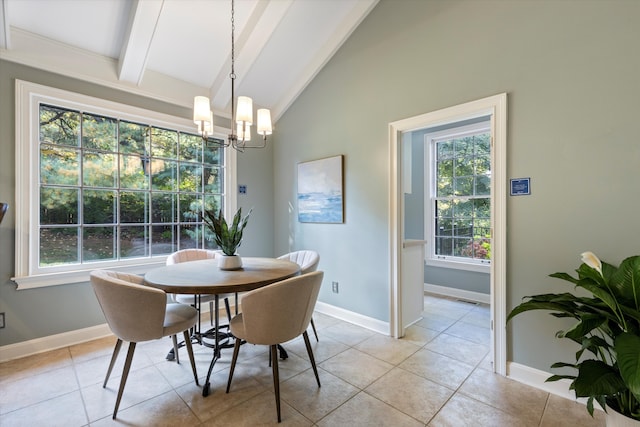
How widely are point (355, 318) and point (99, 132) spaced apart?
3258 millimetres

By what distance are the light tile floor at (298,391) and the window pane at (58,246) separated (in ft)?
2.60

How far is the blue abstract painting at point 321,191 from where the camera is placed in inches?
129

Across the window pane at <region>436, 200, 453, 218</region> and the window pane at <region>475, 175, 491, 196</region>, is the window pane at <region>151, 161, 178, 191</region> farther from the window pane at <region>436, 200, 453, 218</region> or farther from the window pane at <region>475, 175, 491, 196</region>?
the window pane at <region>475, 175, 491, 196</region>

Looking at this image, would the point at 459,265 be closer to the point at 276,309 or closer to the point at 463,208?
the point at 463,208

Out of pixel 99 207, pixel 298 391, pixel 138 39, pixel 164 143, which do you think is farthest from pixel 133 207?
pixel 298 391

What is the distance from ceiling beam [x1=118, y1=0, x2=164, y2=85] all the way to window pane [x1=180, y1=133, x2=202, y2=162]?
72 cm

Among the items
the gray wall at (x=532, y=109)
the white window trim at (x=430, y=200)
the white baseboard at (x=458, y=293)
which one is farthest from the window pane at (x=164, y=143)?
the white baseboard at (x=458, y=293)

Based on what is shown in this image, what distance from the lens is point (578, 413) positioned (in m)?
1.73

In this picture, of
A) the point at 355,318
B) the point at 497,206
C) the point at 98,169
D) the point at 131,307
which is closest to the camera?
the point at 131,307

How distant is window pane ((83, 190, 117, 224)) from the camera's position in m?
2.75

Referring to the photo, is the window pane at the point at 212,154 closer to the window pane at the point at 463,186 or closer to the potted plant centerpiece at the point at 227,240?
the potted plant centerpiece at the point at 227,240

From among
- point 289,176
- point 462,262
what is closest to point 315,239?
point 289,176

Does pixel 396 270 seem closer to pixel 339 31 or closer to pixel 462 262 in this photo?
pixel 462 262

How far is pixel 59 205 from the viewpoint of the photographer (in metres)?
2.61
